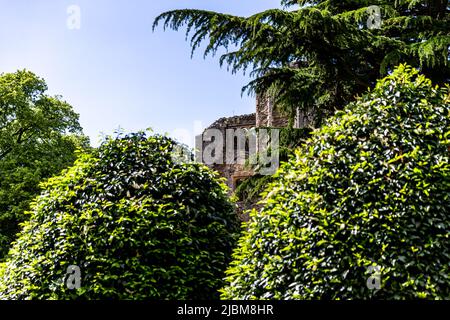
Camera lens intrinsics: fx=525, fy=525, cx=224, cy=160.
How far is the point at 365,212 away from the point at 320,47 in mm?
4631

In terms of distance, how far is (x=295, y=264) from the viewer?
418cm

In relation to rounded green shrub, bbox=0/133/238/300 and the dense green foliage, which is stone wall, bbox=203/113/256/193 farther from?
rounded green shrub, bbox=0/133/238/300

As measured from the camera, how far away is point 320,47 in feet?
26.7

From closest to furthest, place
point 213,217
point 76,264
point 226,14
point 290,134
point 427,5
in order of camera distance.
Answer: point 76,264, point 213,217, point 226,14, point 290,134, point 427,5

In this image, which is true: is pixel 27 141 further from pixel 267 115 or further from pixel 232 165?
pixel 267 115

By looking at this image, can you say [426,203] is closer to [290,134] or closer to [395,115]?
[395,115]

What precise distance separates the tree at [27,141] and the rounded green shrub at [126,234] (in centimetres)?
1383

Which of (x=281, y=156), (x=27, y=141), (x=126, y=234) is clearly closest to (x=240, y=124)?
(x=27, y=141)

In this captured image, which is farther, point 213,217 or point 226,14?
point 226,14

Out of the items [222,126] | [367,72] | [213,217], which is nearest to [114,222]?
[213,217]

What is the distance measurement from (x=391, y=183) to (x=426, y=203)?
299 millimetres

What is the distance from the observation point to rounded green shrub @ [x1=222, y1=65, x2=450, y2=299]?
3.90m

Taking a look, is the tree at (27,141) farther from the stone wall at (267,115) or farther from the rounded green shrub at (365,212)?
the rounded green shrub at (365,212)

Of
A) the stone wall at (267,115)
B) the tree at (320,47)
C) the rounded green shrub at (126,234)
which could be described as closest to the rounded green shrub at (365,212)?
the rounded green shrub at (126,234)
